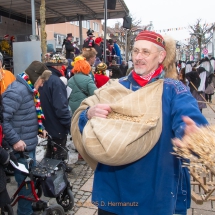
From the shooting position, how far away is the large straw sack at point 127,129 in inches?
58.8

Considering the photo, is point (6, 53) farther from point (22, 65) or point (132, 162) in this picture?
point (132, 162)

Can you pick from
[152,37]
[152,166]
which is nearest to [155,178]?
[152,166]

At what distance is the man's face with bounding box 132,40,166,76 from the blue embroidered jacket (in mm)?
148

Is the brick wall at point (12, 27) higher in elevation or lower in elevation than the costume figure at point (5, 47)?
higher

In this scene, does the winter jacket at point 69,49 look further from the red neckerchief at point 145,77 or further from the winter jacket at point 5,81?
the red neckerchief at point 145,77

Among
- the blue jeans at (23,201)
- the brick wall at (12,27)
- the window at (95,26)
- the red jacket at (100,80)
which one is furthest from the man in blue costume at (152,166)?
the window at (95,26)

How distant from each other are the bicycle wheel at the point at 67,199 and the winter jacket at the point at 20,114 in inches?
27.7

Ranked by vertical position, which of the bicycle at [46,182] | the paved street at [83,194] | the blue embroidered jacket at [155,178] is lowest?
the paved street at [83,194]

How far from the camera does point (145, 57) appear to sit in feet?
5.97

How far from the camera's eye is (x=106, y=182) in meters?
1.83

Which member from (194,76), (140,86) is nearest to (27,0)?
(194,76)

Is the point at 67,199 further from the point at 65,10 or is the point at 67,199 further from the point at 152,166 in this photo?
the point at 65,10

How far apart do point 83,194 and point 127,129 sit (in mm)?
2736

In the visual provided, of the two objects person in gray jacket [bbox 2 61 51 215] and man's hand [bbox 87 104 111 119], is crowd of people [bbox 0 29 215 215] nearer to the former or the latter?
man's hand [bbox 87 104 111 119]
